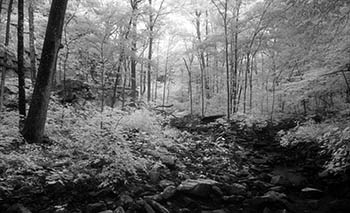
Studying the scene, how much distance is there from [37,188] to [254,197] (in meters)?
4.08

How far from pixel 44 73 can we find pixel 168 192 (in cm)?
405

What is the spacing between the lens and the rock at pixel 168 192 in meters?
4.43

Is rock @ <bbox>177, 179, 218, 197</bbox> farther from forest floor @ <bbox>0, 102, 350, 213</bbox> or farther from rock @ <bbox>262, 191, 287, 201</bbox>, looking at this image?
rock @ <bbox>262, 191, 287, 201</bbox>

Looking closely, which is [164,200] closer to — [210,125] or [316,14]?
[316,14]

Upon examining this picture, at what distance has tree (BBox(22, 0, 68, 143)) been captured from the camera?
5566 mm

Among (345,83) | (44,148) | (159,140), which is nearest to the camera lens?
(44,148)

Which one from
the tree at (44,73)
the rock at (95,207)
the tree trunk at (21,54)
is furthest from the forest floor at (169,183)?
the tree trunk at (21,54)

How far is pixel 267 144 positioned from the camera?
9055 millimetres

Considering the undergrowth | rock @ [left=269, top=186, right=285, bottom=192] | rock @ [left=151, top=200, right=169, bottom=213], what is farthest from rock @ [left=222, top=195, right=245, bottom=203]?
→ the undergrowth

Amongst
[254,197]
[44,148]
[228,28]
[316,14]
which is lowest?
[254,197]

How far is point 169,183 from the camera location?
4.98 metres

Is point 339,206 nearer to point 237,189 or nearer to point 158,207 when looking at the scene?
point 237,189

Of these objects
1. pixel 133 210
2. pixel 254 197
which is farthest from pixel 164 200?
pixel 254 197

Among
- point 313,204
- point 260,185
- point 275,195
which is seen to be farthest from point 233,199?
point 313,204
